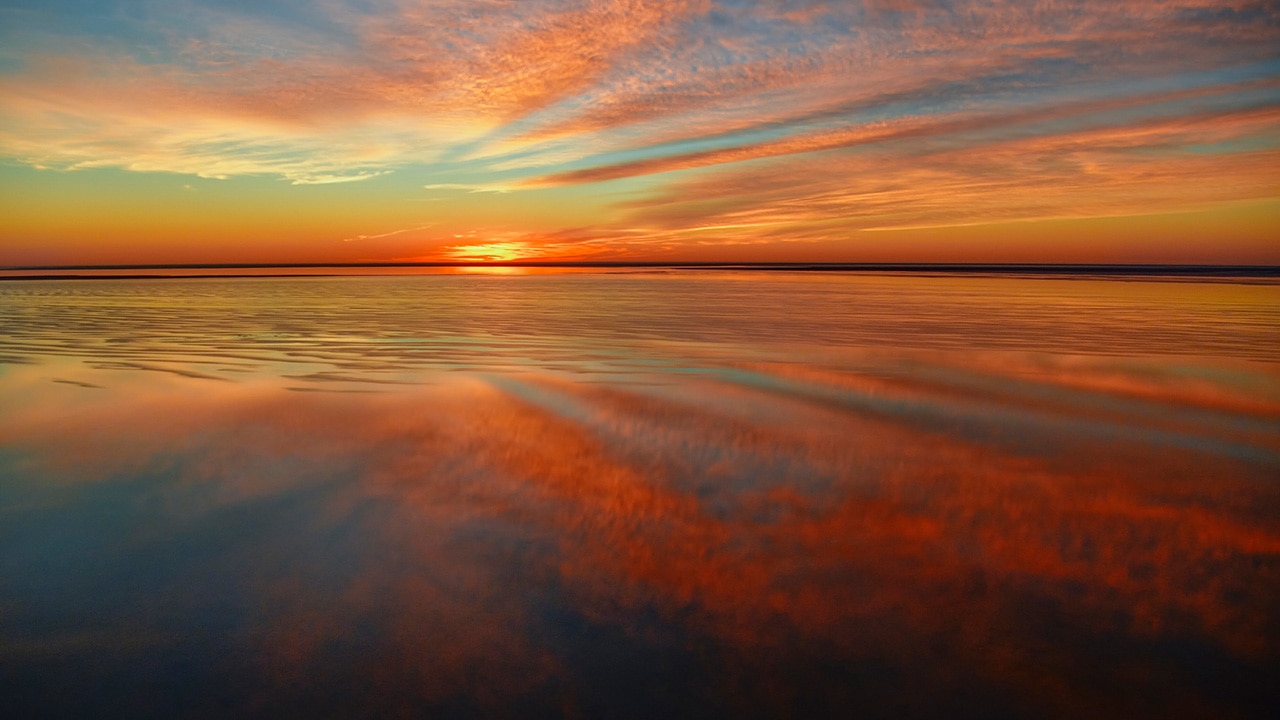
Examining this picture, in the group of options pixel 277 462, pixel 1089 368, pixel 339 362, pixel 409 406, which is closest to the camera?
pixel 277 462

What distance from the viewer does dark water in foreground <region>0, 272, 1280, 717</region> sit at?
8.45 ft

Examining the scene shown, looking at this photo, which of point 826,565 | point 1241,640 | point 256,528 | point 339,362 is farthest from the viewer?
point 339,362

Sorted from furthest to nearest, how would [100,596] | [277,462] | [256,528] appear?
1. [277,462]
2. [256,528]
3. [100,596]

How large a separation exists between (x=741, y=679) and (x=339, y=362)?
8.80 metres

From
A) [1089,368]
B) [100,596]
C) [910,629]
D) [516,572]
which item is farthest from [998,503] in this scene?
[1089,368]

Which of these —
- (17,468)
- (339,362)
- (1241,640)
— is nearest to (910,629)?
(1241,640)

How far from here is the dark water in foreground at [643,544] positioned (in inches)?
101

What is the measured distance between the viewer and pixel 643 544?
12.4ft

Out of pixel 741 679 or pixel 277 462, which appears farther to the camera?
pixel 277 462

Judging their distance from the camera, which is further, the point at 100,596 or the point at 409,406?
the point at 409,406

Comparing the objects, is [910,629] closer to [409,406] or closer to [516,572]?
[516,572]

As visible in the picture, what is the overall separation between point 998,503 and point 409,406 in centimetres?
528

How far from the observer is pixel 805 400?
24.1 feet

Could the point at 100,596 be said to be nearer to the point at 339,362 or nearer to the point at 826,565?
the point at 826,565
